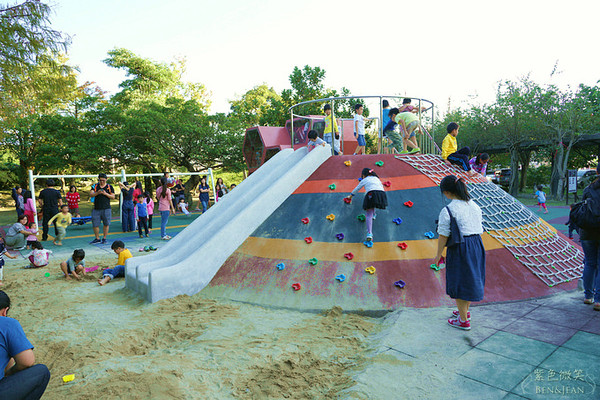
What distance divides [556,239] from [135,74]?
30.4 metres

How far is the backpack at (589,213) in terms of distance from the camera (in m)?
4.43

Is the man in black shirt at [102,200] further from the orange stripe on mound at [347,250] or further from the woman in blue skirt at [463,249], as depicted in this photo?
the woman in blue skirt at [463,249]

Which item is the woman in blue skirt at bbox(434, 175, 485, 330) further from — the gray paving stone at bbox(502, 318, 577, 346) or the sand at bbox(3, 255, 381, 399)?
the sand at bbox(3, 255, 381, 399)

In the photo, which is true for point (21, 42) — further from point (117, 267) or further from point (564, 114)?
point (564, 114)

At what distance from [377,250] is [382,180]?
1562mm

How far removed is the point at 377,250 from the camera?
5578 millimetres

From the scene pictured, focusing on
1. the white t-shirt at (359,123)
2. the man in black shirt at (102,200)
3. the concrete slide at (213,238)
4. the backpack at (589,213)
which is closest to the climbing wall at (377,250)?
the concrete slide at (213,238)

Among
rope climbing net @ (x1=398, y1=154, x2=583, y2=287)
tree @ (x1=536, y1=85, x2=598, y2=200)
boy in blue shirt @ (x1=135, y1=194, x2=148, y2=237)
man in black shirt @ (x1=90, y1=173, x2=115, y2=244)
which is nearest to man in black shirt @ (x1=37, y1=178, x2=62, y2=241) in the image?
man in black shirt @ (x1=90, y1=173, x2=115, y2=244)

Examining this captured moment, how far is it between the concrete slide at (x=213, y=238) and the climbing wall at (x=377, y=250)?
0.19 m

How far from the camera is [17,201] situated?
36.4ft

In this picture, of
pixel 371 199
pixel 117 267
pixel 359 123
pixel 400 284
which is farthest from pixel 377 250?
pixel 117 267

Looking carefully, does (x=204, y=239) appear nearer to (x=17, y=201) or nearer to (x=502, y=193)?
(x=502, y=193)

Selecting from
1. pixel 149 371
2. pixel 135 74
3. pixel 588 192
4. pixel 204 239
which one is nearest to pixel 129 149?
pixel 135 74

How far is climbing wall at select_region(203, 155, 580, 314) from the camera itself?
516 cm
